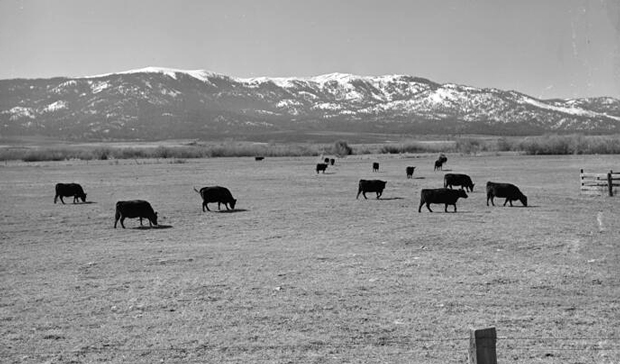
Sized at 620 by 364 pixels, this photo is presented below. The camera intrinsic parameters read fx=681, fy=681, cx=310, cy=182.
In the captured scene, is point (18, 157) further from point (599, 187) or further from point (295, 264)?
point (295, 264)

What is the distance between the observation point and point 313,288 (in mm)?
14094

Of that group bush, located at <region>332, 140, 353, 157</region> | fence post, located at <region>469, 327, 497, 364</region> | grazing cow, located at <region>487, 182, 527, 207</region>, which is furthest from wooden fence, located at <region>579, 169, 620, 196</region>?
bush, located at <region>332, 140, 353, 157</region>

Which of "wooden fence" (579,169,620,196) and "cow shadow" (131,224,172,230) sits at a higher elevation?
"wooden fence" (579,169,620,196)

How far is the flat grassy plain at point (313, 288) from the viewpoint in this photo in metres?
10.2

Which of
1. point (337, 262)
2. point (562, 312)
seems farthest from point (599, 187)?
point (562, 312)

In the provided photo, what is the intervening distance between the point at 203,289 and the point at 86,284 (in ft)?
9.01

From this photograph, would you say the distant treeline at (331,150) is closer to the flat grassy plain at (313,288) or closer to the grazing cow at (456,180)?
the grazing cow at (456,180)

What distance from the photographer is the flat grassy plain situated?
10172mm

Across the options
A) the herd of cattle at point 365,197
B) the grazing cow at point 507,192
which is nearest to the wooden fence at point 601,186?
the herd of cattle at point 365,197

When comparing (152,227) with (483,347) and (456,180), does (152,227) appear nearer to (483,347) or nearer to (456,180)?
(456,180)

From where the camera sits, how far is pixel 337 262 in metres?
17.0

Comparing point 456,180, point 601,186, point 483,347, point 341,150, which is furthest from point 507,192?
point 341,150

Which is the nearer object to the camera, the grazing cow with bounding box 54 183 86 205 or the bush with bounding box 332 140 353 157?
the grazing cow with bounding box 54 183 86 205

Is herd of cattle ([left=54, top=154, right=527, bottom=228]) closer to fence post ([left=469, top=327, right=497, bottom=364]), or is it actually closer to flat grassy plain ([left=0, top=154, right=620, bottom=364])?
flat grassy plain ([left=0, top=154, right=620, bottom=364])
